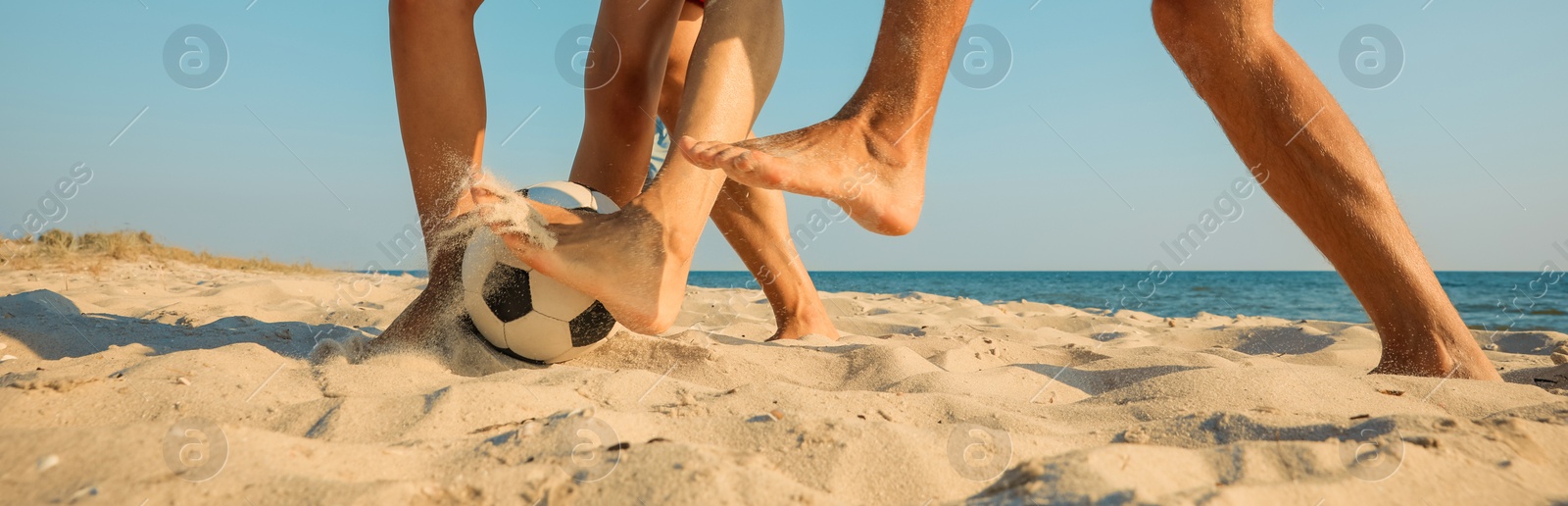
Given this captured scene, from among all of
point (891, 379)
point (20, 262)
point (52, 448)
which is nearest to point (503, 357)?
point (891, 379)

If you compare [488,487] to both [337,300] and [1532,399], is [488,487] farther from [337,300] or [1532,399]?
[337,300]

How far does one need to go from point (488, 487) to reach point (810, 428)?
1.30ft

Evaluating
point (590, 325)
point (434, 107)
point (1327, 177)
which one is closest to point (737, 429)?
point (590, 325)

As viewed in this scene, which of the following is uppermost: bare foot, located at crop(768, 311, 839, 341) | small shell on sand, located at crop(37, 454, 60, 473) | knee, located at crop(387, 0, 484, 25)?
knee, located at crop(387, 0, 484, 25)

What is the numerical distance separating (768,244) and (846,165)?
3.54 ft

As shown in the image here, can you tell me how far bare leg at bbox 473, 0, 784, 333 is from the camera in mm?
1665

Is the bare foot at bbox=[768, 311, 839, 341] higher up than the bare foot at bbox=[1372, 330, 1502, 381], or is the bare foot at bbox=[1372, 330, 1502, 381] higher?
the bare foot at bbox=[1372, 330, 1502, 381]

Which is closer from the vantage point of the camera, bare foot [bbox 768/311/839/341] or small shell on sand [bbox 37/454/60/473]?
small shell on sand [bbox 37/454/60/473]

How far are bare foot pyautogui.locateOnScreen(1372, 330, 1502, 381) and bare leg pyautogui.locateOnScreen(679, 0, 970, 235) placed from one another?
106 centimetres

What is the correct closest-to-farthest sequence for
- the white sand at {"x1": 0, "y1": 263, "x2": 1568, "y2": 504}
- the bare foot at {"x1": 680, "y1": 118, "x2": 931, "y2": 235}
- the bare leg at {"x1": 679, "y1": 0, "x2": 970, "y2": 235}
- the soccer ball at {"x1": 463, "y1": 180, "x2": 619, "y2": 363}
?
1. the white sand at {"x1": 0, "y1": 263, "x2": 1568, "y2": 504}
2. the bare foot at {"x1": 680, "y1": 118, "x2": 931, "y2": 235}
3. the bare leg at {"x1": 679, "y1": 0, "x2": 970, "y2": 235}
4. the soccer ball at {"x1": 463, "y1": 180, "x2": 619, "y2": 363}

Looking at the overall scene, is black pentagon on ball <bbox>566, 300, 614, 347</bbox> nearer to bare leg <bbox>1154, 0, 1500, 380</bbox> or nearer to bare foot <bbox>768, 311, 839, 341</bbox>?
bare foot <bbox>768, 311, 839, 341</bbox>

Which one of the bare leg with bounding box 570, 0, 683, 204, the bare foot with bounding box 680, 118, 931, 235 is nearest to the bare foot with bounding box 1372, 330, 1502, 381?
the bare foot with bounding box 680, 118, 931, 235

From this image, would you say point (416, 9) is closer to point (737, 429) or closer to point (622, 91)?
A: point (622, 91)

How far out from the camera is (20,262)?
5.28 meters
